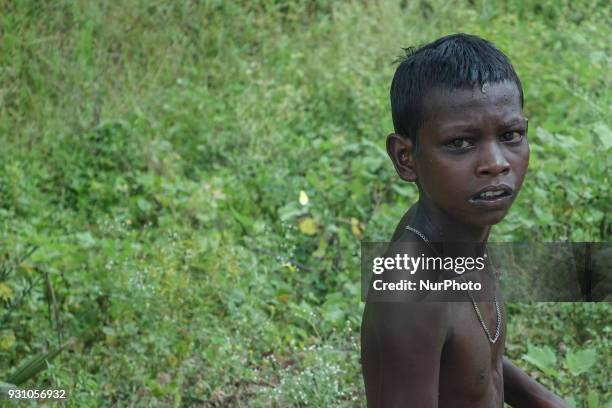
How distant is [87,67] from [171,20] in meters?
0.77

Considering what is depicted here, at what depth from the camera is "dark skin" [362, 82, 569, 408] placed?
2182 millimetres

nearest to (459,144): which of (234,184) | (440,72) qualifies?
(440,72)

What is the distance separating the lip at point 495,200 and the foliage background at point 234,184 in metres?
1.50

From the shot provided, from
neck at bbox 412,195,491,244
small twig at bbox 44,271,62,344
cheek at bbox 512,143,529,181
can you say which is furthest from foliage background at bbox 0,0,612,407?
cheek at bbox 512,143,529,181

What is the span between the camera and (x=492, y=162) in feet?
7.18

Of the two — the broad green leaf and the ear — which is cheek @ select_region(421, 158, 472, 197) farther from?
the broad green leaf

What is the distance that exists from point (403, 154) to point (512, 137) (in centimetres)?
24

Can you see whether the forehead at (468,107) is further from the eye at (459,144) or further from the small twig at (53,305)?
the small twig at (53,305)

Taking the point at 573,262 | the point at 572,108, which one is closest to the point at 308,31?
the point at 572,108

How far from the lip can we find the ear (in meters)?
0.18

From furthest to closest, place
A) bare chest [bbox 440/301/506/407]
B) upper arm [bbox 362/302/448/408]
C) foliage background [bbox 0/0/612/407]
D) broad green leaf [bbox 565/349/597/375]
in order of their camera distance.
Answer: foliage background [bbox 0/0/612/407]
broad green leaf [bbox 565/349/597/375]
bare chest [bbox 440/301/506/407]
upper arm [bbox 362/302/448/408]

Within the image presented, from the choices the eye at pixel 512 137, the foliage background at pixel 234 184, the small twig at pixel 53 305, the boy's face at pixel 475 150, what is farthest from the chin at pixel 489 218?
the small twig at pixel 53 305

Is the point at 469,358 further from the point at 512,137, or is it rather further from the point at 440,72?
the point at 440,72

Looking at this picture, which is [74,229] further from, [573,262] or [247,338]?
[573,262]
